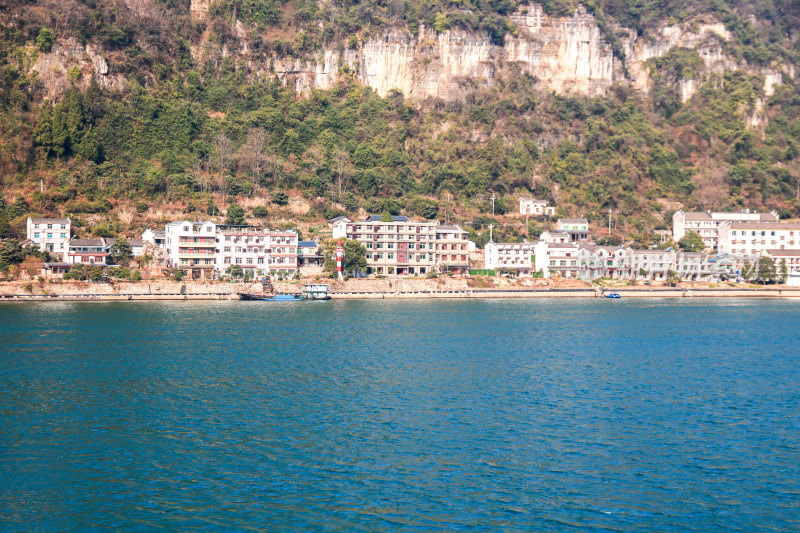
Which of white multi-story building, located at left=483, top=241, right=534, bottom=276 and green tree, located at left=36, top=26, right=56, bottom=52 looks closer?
white multi-story building, located at left=483, top=241, right=534, bottom=276

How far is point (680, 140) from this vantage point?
136000 mm

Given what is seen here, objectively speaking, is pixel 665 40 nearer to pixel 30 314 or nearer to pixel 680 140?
pixel 680 140

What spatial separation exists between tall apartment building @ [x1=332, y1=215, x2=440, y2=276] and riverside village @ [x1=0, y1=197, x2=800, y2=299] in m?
0.14

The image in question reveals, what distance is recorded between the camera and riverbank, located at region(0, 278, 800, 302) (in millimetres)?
73812

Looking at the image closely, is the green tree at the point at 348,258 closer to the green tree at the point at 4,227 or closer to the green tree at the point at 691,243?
the green tree at the point at 4,227

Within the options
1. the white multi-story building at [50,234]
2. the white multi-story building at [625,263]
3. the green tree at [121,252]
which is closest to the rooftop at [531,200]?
the white multi-story building at [625,263]

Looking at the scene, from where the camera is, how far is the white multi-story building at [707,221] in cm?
10875

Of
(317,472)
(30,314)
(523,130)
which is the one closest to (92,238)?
(30,314)

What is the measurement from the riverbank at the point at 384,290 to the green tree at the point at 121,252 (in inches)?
161

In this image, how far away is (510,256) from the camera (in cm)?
9569

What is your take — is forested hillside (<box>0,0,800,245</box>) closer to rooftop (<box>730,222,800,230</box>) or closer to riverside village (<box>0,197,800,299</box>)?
riverside village (<box>0,197,800,299</box>)

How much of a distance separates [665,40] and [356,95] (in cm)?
7597

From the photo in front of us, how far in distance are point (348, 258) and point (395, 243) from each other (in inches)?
359

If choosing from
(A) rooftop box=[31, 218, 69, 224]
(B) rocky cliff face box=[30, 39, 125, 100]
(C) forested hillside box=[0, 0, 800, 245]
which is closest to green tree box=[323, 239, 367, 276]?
(C) forested hillside box=[0, 0, 800, 245]
